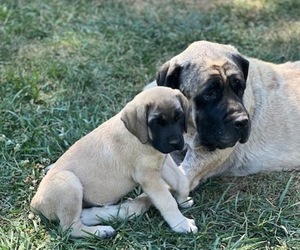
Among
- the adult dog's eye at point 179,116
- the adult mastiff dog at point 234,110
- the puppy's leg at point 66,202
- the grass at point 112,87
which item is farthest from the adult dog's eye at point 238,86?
the puppy's leg at point 66,202

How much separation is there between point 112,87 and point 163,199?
2.52 m

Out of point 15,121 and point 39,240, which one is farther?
point 15,121

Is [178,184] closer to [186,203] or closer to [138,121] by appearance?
[186,203]

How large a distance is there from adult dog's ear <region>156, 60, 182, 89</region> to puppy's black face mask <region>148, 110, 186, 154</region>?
0.73 metres

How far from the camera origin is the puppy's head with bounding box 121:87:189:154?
14.6 feet

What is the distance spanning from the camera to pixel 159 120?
14.6 ft

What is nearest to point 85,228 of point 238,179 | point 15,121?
point 238,179

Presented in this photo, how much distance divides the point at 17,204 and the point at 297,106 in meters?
2.59

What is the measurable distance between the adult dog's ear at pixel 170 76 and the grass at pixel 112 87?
930mm

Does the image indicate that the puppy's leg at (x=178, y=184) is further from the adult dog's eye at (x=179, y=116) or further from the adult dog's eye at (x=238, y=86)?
the adult dog's eye at (x=238, y=86)

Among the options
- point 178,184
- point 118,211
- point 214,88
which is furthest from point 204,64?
point 118,211

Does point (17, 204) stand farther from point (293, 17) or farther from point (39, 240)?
point (293, 17)

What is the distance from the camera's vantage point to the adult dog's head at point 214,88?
4.96 m

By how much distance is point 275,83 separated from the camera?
5848 millimetres
